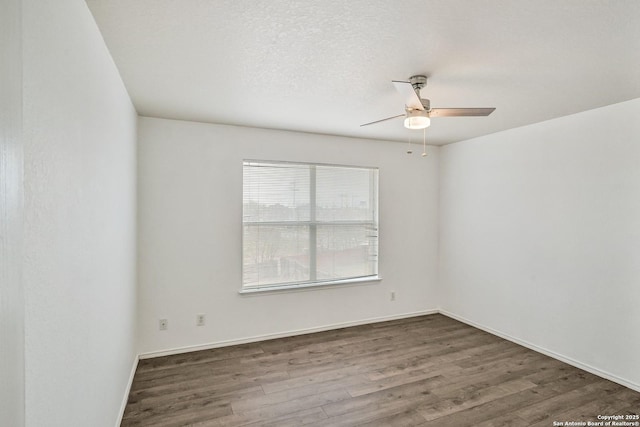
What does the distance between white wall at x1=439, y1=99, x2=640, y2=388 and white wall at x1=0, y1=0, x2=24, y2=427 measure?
156 inches

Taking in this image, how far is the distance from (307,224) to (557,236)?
2.72 metres

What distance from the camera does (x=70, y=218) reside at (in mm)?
1284

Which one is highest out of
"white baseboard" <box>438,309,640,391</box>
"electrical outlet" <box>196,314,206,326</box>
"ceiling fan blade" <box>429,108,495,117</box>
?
"ceiling fan blade" <box>429,108,495,117</box>

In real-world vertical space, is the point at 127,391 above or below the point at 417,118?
below

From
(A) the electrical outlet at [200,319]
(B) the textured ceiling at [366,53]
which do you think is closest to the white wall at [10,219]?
(B) the textured ceiling at [366,53]

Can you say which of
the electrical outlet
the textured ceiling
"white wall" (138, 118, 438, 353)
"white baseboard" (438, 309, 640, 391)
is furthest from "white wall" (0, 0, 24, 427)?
"white baseboard" (438, 309, 640, 391)

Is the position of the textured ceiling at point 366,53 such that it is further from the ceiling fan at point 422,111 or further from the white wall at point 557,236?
the white wall at point 557,236

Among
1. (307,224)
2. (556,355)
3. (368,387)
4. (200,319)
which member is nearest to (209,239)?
(200,319)

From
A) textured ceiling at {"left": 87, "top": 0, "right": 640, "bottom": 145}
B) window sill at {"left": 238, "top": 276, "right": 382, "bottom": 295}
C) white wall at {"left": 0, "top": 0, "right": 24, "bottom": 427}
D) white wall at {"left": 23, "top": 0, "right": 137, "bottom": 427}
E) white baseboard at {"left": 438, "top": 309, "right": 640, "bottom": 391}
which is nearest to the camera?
white wall at {"left": 0, "top": 0, "right": 24, "bottom": 427}

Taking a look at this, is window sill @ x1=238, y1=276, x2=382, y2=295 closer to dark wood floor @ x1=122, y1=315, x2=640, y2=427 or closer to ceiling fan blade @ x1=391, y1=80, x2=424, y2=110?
dark wood floor @ x1=122, y1=315, x2=640, y2=427

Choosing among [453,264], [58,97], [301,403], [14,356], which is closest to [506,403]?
[301,403]

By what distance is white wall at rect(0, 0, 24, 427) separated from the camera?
56 centimetres

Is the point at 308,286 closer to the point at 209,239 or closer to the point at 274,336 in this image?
the point at 274,336

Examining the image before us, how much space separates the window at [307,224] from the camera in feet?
12.5
